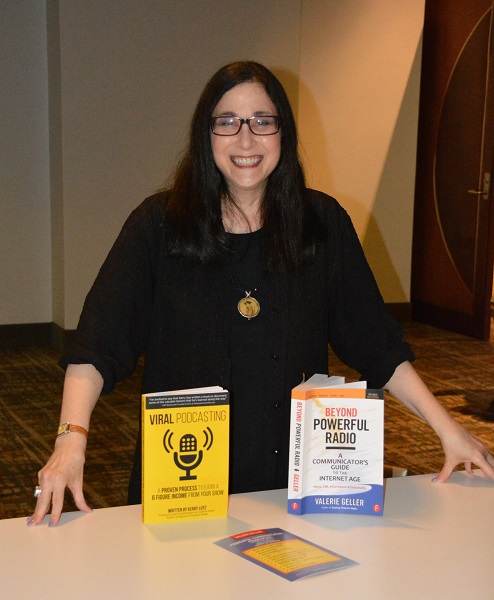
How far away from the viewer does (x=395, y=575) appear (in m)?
1.53

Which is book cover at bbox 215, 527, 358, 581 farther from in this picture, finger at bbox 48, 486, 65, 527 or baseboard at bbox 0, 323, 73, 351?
baseboard at bbox 0, 323, 73, 351

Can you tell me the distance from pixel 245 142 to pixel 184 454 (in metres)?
0.74

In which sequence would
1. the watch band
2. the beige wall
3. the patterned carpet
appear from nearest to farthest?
the watch band, the patterned carpet, the beige wall

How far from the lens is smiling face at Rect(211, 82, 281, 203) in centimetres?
204

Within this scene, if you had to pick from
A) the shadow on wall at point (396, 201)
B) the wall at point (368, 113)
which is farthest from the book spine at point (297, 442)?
the shadow on wall at point (396, 201)

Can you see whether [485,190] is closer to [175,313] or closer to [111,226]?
[111,226]

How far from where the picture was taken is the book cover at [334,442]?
1.73 metres

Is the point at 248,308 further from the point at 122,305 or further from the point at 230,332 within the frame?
the point at 122,305

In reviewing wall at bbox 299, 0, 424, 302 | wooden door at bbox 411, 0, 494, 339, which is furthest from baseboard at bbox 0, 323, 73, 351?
wooden door at bbox 411, 0, 494, 339

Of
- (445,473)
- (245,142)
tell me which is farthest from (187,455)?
(245,142)

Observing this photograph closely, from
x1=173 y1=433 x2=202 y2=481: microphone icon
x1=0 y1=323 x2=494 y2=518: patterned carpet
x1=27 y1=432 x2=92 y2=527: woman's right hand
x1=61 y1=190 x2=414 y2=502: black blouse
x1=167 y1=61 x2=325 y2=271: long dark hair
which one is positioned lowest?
x1=0 y1=323 x2=494 y2=518: patterned carpet

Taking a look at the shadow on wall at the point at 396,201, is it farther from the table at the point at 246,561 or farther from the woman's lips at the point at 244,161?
the table at the point at 246,561

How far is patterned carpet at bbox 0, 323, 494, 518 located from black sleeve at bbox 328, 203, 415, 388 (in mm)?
1916

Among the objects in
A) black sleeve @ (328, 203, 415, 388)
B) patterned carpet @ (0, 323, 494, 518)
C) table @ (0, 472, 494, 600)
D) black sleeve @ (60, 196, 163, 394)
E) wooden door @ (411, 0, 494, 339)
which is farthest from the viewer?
wooden door @ (411, 0, 494, 339)
